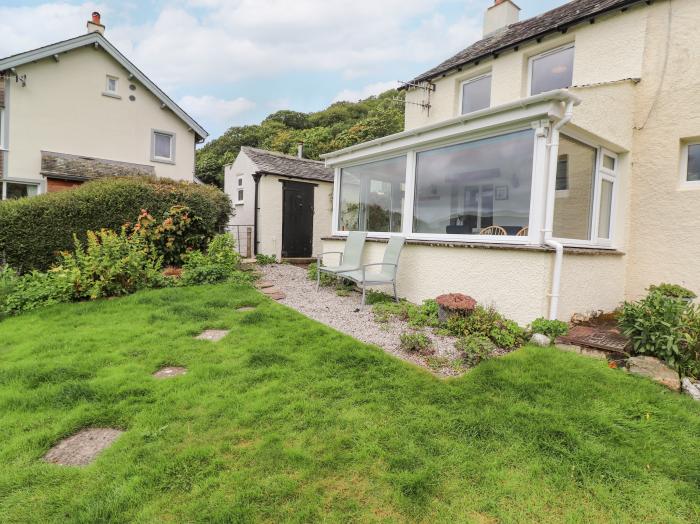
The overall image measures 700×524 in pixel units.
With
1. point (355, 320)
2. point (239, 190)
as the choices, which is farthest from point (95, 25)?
point (355, 320)

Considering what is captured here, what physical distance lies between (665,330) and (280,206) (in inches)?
405

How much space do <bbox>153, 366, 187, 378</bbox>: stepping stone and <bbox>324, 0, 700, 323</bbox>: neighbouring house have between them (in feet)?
12.8

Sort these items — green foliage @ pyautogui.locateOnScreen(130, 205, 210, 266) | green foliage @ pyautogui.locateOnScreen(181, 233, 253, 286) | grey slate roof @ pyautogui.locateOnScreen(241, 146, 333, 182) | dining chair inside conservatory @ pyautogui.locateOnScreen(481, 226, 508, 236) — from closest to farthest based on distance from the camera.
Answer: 1. dining chair inside conservatory @ pyautogui.locateOnScreen(481, 226, 508, 236)
2. green foliage @ pyautogui.locateOnScreen(181, 233, 253, 286)
3. green foliage @ pyautogui.locateOnScreen(130, 205, 210, 266)
4. grey slate roof @ pyautogui.locateOnScreen(241, 146, 333, 182)

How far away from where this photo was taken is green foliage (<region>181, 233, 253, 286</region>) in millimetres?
7464

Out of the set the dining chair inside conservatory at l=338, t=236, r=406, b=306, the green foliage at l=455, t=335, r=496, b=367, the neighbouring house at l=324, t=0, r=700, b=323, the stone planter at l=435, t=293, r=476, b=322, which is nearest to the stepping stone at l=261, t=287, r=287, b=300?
the dining chair inside conservatory at l=338, t=236, r=406, b=306

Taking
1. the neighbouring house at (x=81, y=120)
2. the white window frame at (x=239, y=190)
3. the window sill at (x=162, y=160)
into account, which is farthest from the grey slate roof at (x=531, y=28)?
the neighbouring house at (x=81, y=120)

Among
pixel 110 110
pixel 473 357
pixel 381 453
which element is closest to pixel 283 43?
pixel 110 110

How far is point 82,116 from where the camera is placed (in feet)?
42.3

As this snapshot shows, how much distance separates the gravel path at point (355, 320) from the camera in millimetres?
4084

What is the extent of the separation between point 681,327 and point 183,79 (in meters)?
20.3

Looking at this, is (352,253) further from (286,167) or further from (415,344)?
(286,167)

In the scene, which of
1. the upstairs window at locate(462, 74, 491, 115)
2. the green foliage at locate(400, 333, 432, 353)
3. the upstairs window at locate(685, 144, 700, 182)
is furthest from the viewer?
the upstairs window at locate(462, 74, 491, 115)

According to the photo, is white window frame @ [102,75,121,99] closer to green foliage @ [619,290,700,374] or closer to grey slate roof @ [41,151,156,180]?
grey slate roof @ [41,151,156,180]

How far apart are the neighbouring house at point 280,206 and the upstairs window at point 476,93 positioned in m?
5.15
